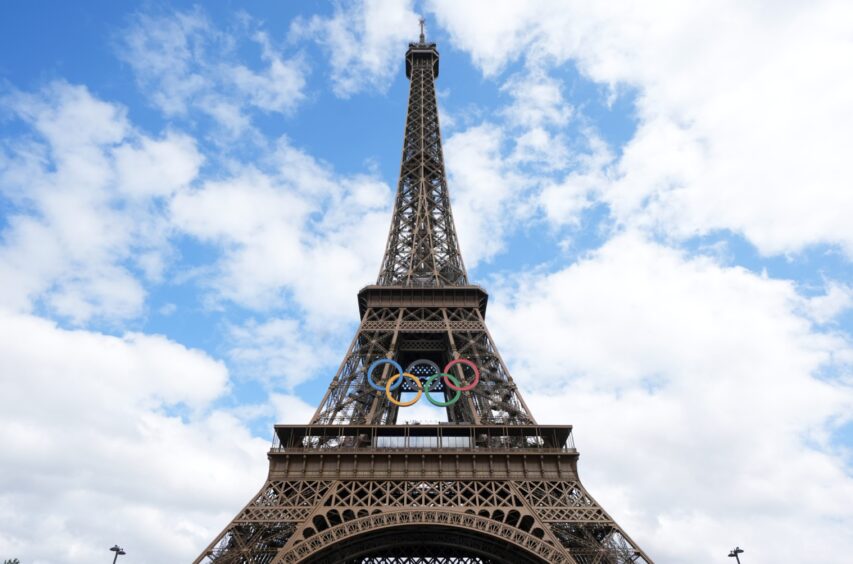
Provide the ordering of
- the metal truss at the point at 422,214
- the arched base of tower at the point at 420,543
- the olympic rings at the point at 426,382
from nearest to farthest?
the arched base of tower at the point at 420,543, the olympic rings at the point at 426,382, the metal truss at the point at 422,214

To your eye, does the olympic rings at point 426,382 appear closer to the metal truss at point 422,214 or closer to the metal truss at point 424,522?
the metal truss at point 424,522

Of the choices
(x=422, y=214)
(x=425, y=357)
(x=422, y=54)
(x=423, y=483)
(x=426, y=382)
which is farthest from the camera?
(x=422, y=54)

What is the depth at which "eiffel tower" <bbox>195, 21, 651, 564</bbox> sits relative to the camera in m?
28.1

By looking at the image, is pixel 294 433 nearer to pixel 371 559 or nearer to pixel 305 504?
pixel 305 504

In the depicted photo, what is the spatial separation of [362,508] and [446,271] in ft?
72.5

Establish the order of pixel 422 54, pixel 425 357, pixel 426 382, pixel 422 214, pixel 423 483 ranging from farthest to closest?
pixel 422 54 → pixel 422 214 → pixel 425 357 → pixel 426 382 → pixel 423 483

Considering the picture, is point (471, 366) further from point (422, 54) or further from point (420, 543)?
point (422, 54)

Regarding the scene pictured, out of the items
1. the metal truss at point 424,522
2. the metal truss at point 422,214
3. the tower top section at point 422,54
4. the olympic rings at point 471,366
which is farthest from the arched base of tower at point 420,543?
the tower top section at point 422,54

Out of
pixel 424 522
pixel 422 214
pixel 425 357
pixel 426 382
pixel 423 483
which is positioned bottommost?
pixel 424 522

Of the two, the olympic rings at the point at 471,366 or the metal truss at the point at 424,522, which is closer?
the metal truss at the point at 424,522

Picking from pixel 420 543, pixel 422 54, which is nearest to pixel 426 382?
pixel 420 543

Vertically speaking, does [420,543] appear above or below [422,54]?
below

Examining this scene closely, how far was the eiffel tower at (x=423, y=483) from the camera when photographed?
28109mm

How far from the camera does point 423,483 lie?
102ft
